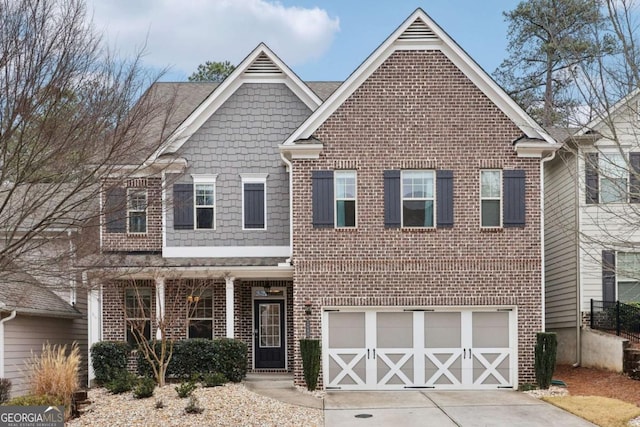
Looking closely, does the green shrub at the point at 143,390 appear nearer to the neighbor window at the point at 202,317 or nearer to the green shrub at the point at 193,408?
the green shrub at the point at 193,408

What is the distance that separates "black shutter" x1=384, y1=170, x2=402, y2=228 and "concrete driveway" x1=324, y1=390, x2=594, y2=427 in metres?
4.01

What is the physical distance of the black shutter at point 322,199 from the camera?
17703 mm

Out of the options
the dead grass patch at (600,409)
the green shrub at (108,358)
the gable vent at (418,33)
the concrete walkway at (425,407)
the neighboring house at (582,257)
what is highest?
the gable vent at (418,33)

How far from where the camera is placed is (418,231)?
17.8 meters

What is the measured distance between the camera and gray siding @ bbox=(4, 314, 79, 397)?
17.8 m

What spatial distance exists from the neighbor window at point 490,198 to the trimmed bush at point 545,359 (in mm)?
2894

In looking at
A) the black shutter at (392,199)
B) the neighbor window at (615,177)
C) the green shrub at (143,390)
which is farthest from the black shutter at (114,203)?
the black shutter at (392,199)

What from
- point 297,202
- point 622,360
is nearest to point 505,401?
point 622,360

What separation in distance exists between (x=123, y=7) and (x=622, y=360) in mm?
13943

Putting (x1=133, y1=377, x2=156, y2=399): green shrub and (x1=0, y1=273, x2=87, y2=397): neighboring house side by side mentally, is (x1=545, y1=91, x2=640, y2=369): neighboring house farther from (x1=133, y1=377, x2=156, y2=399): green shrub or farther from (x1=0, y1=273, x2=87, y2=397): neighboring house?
(x1=0, y1=273, x2=87, y2=397): neighboring house

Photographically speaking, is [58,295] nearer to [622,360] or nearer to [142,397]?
[142,397]

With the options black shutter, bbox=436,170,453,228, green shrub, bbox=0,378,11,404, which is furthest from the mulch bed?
green shrub, bbox=0,378,11,404

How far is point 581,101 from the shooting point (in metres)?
10.8

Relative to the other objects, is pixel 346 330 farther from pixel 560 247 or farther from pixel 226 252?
pixel 560 247
